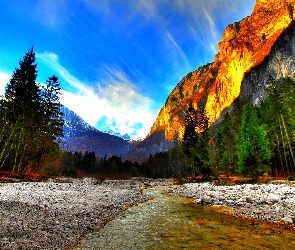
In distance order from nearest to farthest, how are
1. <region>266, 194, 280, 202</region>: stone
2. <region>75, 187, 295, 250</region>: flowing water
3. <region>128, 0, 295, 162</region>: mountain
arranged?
<region>75, 187, 295, 250</region>: flowing water → <region>266, 194, 280, 202</region>: stone → <region>128, 0, 295, 162</region>: mountain

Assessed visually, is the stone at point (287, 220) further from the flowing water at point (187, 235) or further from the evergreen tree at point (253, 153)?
the evergreen tree at point (253, 153)

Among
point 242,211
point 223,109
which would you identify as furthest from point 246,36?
point 242,211

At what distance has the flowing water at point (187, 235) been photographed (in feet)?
23.2

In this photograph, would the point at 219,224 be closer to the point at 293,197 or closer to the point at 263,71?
the point at 293,197

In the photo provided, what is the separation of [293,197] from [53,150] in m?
35.8

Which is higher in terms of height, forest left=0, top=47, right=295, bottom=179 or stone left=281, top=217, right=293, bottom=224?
forest left=0, top=47, right=295, bottom=179

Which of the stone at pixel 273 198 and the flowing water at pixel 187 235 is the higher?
the stone at pixel 273 198

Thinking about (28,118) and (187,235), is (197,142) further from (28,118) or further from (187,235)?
(187,235)

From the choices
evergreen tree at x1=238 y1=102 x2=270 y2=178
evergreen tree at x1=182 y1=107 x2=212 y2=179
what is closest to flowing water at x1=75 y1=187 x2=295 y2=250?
evergreen tree at x1=238 y1=102 x2=270 y2=178

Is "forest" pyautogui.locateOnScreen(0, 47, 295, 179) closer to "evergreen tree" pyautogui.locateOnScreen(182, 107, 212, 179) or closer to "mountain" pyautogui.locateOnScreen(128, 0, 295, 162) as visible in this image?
"evergreen tree" pyautogui.locateOnScreen(182, 107, 212, 179)

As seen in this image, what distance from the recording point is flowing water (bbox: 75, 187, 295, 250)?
23.2 feet

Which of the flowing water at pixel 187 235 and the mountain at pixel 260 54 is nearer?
the flowing water at pixel 187 235

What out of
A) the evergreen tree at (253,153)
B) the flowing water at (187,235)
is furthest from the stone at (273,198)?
the evergreen tree at (253,153)

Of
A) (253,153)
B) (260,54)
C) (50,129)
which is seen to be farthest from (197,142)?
(260,54)
